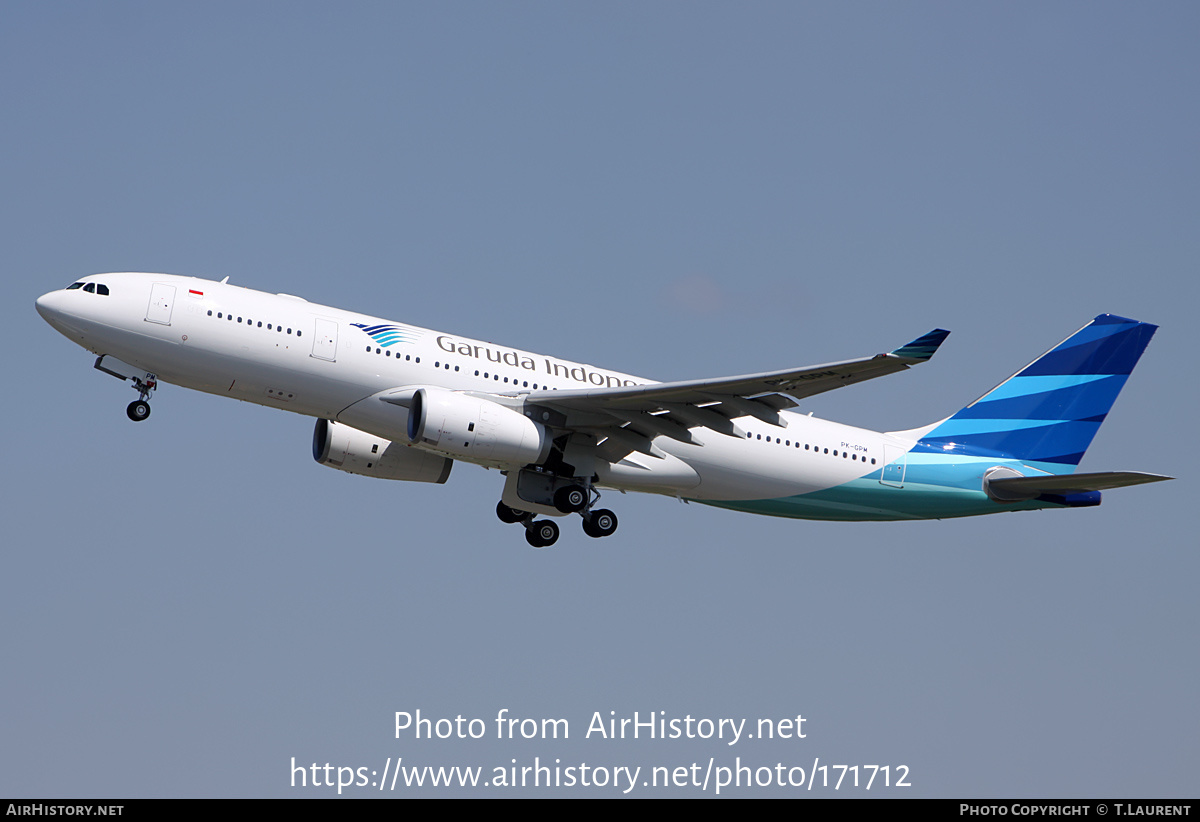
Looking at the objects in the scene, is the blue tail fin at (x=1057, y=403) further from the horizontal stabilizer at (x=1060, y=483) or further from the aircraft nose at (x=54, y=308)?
the aircraft nose at (x=54, y=308)

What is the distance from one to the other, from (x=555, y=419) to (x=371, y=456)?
5.65 m

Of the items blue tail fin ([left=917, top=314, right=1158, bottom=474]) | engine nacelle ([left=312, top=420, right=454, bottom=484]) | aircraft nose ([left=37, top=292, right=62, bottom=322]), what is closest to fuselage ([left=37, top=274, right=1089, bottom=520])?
aircraft nose ([left=37, top=292, right=62, bottom=322])

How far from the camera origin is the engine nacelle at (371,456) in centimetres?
3266

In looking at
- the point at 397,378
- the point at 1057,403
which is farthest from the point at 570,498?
the point at 1057,403

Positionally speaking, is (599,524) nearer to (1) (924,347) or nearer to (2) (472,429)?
(2) (472,429)

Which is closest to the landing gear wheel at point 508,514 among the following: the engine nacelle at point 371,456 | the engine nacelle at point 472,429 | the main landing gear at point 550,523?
the main landing gear at point 550,523

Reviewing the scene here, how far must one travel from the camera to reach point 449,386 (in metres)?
29.8

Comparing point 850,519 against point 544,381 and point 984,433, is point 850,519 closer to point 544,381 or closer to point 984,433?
point 984,433

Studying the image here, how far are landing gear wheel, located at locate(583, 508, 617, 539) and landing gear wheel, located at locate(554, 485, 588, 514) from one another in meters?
0.62

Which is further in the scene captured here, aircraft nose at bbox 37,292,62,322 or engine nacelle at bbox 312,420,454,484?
engine nacelle at bbox 312,420,454,484

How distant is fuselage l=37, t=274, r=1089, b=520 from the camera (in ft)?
92.8

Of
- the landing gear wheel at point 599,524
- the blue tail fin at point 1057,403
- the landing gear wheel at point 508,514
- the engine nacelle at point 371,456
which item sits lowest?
the landing gear wheel at point 599,524

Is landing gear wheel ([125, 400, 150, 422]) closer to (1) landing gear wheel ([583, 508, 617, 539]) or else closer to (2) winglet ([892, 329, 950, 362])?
(1) landing gear wheel ([583, 508, 617, 539])

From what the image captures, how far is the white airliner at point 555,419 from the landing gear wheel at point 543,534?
6cm
